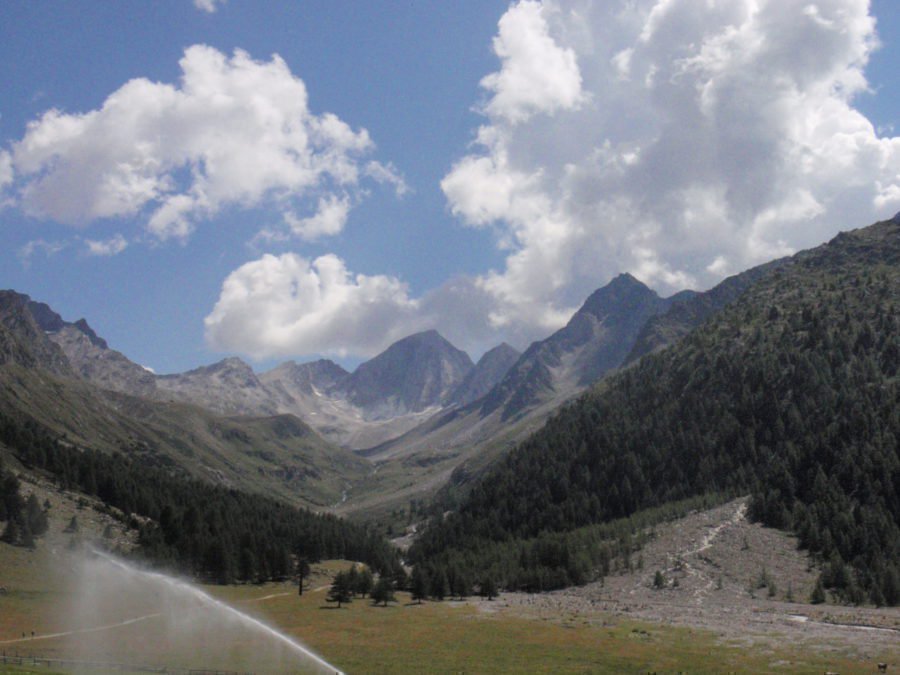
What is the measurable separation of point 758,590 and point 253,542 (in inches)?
5021

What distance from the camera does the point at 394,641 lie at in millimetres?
100000

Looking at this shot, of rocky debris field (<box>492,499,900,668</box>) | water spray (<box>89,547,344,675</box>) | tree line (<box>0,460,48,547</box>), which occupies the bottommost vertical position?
rocky debris field (<box>492,499,900,668</box>)

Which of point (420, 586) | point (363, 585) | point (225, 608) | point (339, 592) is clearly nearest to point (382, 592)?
point (339, 592)

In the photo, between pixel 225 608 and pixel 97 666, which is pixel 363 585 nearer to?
pixel 225 608

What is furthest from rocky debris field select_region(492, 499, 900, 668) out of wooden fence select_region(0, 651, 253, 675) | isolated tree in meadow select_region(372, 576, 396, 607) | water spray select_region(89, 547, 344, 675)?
wooden fence select_region(0, 651, 253, 675)

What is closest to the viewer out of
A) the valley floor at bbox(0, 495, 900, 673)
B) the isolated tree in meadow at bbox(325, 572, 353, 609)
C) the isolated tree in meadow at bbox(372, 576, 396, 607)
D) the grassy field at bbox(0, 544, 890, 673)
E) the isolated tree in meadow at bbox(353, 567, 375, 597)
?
the grassy field at bbox(0, 544, 890, 673)

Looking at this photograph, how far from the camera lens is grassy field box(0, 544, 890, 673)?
256 ft

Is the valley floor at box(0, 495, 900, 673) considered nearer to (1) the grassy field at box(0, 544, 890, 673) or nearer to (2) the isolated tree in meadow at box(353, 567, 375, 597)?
(1) the grassy field at box(0, 544, 890, 673)

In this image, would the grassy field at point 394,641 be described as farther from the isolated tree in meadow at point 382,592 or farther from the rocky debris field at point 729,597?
the isolated tree in meadow at point 382,592

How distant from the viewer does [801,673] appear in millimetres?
70188

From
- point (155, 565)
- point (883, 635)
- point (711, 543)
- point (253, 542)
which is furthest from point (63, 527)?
point (883, 635)

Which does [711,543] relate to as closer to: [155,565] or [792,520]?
[792,520]

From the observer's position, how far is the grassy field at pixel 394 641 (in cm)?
7812

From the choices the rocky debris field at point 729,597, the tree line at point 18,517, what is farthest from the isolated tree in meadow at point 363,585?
the tree line at point 18,517
